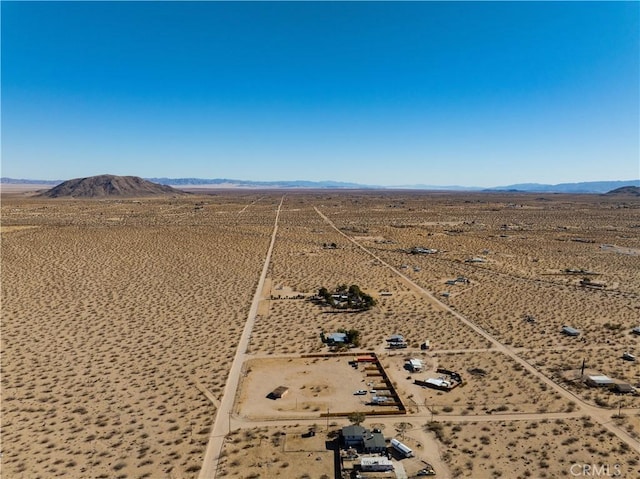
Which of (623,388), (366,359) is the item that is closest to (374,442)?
(366,359)

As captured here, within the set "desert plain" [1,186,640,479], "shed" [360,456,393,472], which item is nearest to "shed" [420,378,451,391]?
"desert plain" [1,186,640,479]

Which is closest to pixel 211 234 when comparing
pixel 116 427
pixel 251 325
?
pixel 251 325

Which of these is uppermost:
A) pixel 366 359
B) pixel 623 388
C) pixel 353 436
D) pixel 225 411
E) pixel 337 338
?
pixel 337 338

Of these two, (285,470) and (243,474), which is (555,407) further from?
(243,474)

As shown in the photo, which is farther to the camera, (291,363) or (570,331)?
(570,331)

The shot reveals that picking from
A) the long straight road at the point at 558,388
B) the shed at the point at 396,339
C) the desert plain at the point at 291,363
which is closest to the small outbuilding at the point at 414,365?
the desert plain at the point at 291,363

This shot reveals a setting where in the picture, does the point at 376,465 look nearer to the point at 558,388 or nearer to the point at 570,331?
the point at 558,388
